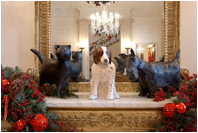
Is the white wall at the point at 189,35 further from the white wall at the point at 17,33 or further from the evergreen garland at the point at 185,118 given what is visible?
the white wall at the point at 17,33

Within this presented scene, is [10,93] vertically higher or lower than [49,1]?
lower

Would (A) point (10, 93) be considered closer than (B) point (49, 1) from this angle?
Yes

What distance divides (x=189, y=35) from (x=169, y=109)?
2.58 feet

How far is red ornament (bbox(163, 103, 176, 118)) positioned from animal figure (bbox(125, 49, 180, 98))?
179 mm

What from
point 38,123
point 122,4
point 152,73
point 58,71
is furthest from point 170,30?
point 38,123

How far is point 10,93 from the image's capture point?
96 centimetres

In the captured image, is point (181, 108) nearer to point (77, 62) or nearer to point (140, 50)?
point (140, 50)

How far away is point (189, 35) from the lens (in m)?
1.50

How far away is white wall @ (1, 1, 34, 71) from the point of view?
1.58 metres

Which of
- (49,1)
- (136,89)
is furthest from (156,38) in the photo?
(49,1)

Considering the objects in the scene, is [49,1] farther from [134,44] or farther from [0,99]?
[0,99]

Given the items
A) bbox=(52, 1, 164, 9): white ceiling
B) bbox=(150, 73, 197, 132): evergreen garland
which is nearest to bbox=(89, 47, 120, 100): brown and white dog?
bbox=(150, 73, 197, 132): evergreen garland

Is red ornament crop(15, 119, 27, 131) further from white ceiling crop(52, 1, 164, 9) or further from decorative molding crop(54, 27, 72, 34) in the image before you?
white ceiling crop(52, 1, 164, 9)

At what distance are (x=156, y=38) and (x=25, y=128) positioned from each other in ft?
4.03
